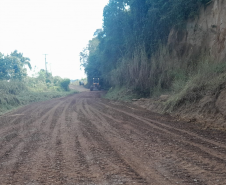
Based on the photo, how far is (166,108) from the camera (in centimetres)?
1089

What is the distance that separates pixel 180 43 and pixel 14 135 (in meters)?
13.8

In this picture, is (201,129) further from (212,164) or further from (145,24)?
(145,24)

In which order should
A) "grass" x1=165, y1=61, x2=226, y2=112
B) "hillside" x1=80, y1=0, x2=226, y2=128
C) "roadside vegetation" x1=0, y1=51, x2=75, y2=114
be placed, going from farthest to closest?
"roadside vegetation" x1=0, y1=51, x2=75, y2=114 < "hillside" x1=80, y1=0, x2=226, y2=128 < "grass" x1=165, y1=61, x2=226, y2=112

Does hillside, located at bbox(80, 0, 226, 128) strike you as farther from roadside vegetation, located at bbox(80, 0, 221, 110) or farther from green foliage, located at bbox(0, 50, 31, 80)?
green foliage, located at bbox(0, 50, 31, 80)

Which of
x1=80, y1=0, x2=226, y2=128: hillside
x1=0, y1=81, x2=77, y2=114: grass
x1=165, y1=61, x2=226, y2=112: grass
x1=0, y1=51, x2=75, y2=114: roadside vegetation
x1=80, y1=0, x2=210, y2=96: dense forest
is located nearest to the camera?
x1=165, y1=61, x2=226, y2=112: grass

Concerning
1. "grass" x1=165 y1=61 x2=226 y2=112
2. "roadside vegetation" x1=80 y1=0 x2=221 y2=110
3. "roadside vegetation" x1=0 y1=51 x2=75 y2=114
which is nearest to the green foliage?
"roadside vegetation" x1=0 y1=51 x2=75 y2=114

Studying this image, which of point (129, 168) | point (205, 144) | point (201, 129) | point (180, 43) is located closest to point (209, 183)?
point (129, 168)

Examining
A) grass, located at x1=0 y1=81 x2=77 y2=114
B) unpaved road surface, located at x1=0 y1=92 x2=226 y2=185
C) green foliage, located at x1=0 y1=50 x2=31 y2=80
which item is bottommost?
unpaved road surface, located at x1=0 y1=92 x2=226 y2=185

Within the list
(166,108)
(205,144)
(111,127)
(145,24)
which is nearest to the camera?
(205,144)

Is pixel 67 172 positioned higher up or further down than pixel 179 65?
further down

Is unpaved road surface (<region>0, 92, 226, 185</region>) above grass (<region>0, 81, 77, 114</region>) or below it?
below

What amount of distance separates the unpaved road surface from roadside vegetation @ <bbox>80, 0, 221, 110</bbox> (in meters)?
2.81

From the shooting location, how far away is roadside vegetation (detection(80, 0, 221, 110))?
9834 millimetres

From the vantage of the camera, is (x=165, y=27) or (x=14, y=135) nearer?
(x=14, y=135)
